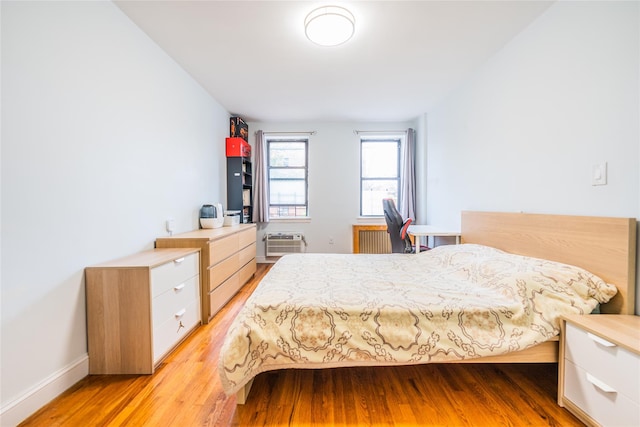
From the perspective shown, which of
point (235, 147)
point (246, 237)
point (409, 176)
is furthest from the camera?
point (409, 176)

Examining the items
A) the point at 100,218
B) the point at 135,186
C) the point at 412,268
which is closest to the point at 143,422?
the point at 100,218

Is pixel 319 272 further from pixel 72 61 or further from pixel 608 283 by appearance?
pixel 72 61

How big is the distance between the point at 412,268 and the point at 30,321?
93.4 inches

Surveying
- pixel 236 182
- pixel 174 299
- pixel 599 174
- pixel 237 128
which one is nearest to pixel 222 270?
pixel 174 299

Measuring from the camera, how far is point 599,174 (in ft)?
4.83

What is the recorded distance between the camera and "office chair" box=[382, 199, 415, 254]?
2.83 m

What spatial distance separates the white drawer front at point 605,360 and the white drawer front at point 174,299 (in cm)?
233

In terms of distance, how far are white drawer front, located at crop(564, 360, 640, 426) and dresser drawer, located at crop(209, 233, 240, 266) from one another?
8.22 ft

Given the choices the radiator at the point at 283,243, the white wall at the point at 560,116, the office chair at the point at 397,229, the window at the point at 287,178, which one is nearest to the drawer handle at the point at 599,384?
the white wall at the point at 560,116

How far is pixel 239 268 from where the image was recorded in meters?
3.08

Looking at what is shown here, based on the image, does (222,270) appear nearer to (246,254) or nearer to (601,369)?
(246,254)

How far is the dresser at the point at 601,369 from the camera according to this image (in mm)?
1018

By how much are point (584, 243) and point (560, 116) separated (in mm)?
874

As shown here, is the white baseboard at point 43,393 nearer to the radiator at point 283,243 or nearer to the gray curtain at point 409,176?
the radiator at point 283,243
